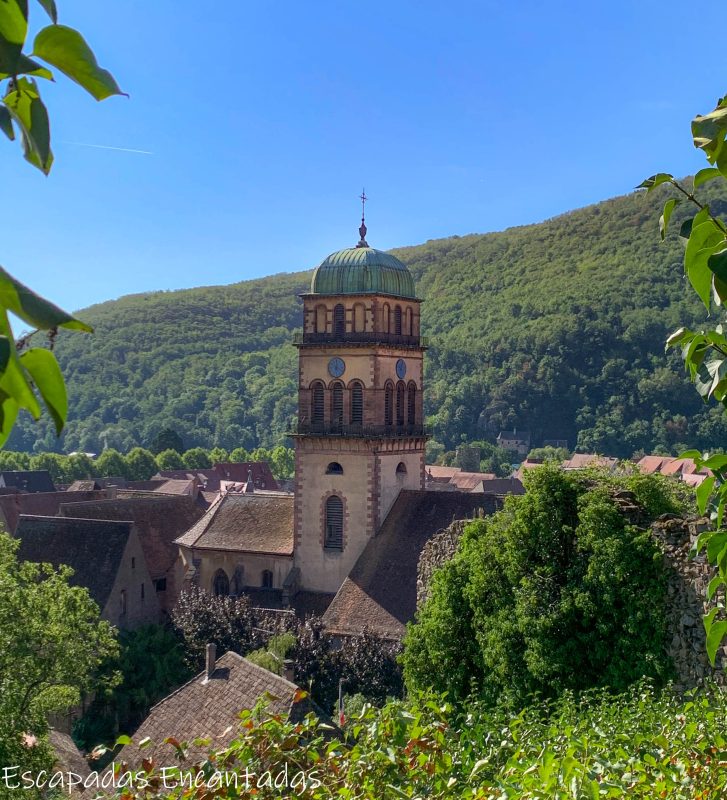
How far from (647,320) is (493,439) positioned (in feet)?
83.2

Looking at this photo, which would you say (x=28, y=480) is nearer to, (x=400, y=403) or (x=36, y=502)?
(x=36, y=502)

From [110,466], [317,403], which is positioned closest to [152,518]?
[317,403]

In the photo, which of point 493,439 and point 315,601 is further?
point 493,439

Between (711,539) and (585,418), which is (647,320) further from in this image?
(711,539)

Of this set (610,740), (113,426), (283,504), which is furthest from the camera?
(113,426)

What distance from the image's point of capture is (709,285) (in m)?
2.71

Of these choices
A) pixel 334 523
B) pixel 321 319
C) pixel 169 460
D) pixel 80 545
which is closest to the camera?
pixel 334 523

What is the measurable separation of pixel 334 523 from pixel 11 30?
33.1 metres

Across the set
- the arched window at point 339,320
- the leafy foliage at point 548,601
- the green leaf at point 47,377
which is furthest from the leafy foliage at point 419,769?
the arched window at point 339,320

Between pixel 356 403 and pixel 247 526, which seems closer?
pixel 356 403

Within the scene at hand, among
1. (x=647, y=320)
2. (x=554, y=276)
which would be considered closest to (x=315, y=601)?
(x=647, y=320)

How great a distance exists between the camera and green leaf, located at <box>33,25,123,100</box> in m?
1.62

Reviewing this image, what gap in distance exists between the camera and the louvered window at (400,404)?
1393 inches

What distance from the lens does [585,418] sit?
121 metres
